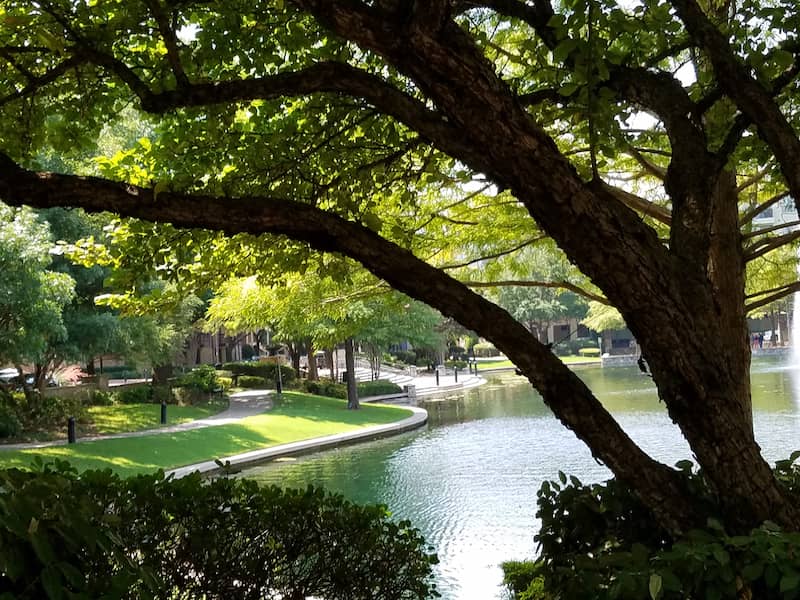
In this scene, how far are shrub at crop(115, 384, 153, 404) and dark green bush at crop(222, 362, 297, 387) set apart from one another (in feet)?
24.4

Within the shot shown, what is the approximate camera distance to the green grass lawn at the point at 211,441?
15.4 metres

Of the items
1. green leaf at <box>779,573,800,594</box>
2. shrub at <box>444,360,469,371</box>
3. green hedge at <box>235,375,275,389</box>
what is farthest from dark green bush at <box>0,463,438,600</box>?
shrub at <box>444,360,469,371</box>

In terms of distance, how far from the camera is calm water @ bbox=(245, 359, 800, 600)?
10.2 metres

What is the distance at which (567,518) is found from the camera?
12.7 ft

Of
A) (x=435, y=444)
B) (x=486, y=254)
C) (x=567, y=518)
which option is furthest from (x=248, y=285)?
(x=435, y=444)

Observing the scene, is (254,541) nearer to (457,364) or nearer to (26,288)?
(26,288)

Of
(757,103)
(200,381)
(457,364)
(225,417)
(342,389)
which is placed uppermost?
(757,103)

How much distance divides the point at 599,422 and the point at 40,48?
441 centimetres

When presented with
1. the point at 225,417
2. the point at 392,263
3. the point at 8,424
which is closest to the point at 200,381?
the point at 225,417

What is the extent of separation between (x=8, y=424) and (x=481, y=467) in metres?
11.9

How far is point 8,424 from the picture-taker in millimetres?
18344

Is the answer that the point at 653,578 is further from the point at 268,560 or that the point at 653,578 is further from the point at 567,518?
the point at 268,560

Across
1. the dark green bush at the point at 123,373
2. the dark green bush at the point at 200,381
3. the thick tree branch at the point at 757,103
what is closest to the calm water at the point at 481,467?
the thick tree branch at the point at 757,103

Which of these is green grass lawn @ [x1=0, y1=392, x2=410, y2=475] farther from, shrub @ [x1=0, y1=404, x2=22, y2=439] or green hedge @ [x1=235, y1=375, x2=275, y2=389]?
green hedge @ [x1=235, y1=375, x2=275, y2=389]
